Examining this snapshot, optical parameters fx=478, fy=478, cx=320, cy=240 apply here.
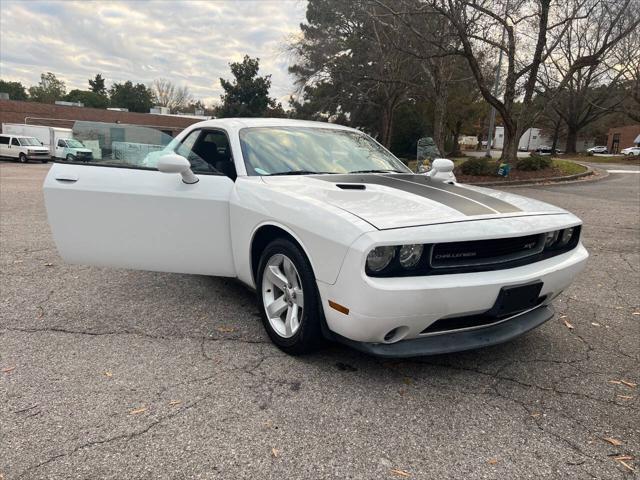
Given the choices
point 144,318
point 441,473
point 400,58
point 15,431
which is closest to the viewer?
point 441,473

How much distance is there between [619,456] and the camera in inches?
87.7

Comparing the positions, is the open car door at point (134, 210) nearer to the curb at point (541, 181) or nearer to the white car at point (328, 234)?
the white car at point (328, 234)

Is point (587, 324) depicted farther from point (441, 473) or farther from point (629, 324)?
point (441, 473)

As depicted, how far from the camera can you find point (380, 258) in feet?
8.23

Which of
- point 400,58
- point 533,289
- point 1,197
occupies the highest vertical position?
point 400,58

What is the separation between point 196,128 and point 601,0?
48.7ft

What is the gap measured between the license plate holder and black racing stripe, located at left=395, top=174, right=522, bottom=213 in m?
0.51

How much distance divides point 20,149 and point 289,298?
3367 centimetres

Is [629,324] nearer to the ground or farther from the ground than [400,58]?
nearer to the ground

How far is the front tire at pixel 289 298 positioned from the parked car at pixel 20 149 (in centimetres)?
3300

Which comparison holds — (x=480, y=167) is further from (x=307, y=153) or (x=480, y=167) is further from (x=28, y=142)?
(x=28, y=142)

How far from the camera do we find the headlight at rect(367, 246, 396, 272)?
2.49 meters

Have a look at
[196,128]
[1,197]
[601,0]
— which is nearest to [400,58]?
[601,0]

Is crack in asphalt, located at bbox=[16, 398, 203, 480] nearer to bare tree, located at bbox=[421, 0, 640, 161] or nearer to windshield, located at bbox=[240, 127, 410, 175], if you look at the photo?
Result: windshield, located at bbox=[240, 127, 410, 175]
